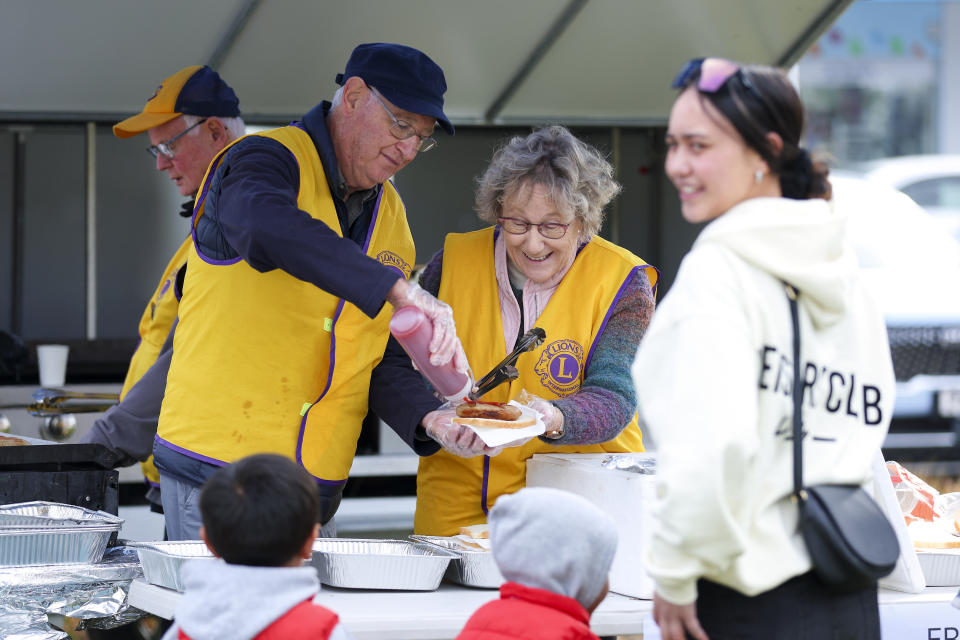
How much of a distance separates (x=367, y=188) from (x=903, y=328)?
642 centimetres

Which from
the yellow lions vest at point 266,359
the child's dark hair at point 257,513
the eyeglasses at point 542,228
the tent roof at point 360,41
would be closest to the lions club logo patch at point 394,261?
the yellow lions vest at point 266,359

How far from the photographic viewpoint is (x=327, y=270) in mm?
2174

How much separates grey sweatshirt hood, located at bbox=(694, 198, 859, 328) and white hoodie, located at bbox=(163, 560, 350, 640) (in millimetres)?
784

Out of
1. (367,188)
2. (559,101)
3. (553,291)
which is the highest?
(559,101)

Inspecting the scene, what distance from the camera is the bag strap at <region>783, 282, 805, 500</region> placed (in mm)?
1539

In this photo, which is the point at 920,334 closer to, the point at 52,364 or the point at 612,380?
the point at 52,364

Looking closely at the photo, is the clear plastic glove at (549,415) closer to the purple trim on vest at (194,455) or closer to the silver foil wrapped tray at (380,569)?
the silver foil wrapped tray at (380,569)

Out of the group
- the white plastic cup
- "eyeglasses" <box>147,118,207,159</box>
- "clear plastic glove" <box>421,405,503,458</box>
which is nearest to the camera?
"clear plastic glove" <box>421,405,503,458</box>

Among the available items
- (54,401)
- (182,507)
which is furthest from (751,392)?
(54,401)

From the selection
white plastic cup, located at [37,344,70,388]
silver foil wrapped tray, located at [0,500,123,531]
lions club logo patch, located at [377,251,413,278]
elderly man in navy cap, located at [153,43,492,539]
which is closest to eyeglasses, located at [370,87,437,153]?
elderly man in navy cap, located at [153,43,492,539]

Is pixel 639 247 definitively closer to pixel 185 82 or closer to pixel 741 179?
pixel 185 82

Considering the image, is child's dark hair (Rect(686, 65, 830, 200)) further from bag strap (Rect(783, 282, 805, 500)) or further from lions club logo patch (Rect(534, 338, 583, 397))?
lions club logo patch (Rect(534, 338, 583, 397))

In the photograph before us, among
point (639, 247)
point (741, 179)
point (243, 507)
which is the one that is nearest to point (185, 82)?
point (243, 507)

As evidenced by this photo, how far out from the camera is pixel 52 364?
4570mm
